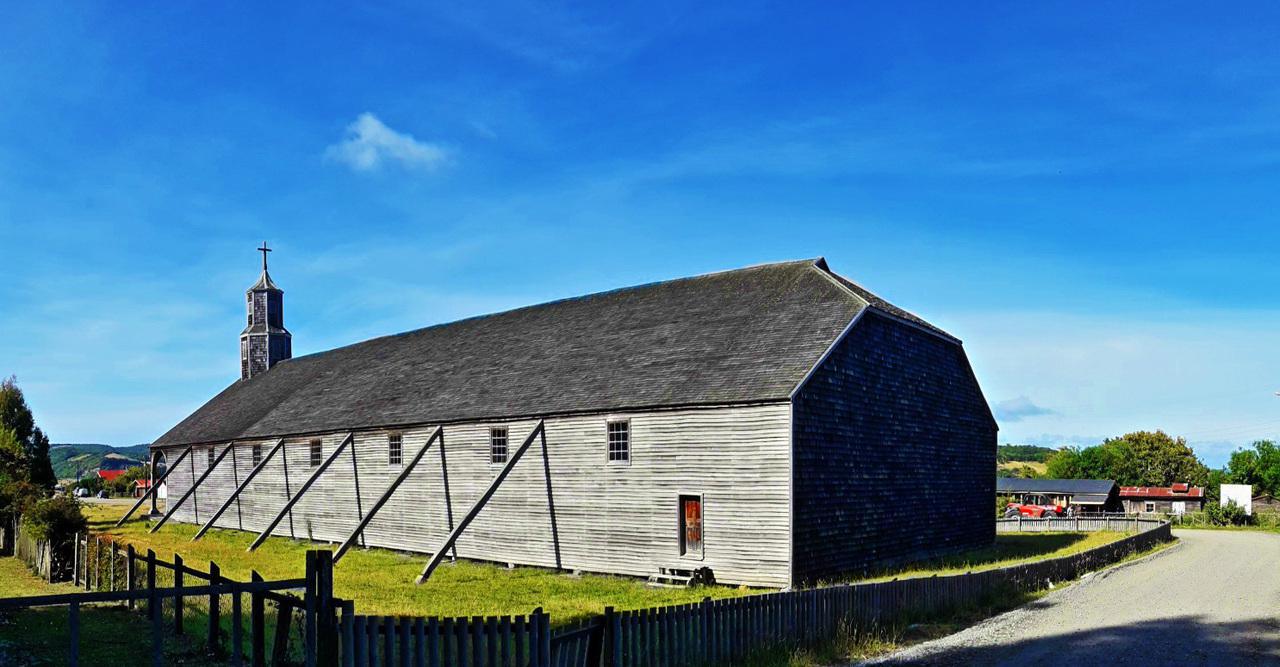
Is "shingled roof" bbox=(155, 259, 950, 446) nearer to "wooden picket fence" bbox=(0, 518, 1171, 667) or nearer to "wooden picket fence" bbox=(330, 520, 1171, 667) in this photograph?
"wooden picket fence" bbox=(330, 520, 1171, 667)

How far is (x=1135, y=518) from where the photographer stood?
53500 millimetres

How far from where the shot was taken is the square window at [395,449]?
105 ft

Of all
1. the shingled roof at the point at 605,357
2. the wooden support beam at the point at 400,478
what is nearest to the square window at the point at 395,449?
the shingled roof at the point at 605,357

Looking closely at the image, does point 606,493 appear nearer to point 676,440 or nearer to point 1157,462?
point 676,440

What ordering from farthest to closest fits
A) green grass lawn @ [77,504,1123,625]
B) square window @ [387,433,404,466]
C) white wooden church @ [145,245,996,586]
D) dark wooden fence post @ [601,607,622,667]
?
square window @ [387,433,404,466] < white wooden church @ [145,245,996,586] < green grass lawn @ [77,504,1123,625] < dark wooden fence post @ [601,607,622,667]

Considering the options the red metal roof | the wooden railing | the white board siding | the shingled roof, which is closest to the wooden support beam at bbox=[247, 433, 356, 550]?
the white board siding

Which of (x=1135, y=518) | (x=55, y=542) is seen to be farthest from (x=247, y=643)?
(x=1135, y=518)

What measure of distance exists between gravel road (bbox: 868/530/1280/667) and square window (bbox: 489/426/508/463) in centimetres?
1529

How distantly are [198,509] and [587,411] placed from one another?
30443mm

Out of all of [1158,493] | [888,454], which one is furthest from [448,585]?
[1158,493]

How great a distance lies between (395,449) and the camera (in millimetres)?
32375

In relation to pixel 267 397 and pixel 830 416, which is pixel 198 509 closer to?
pixel 267 397

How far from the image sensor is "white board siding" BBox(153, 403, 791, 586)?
2227 centimetres

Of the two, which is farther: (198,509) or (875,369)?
(198,509)
